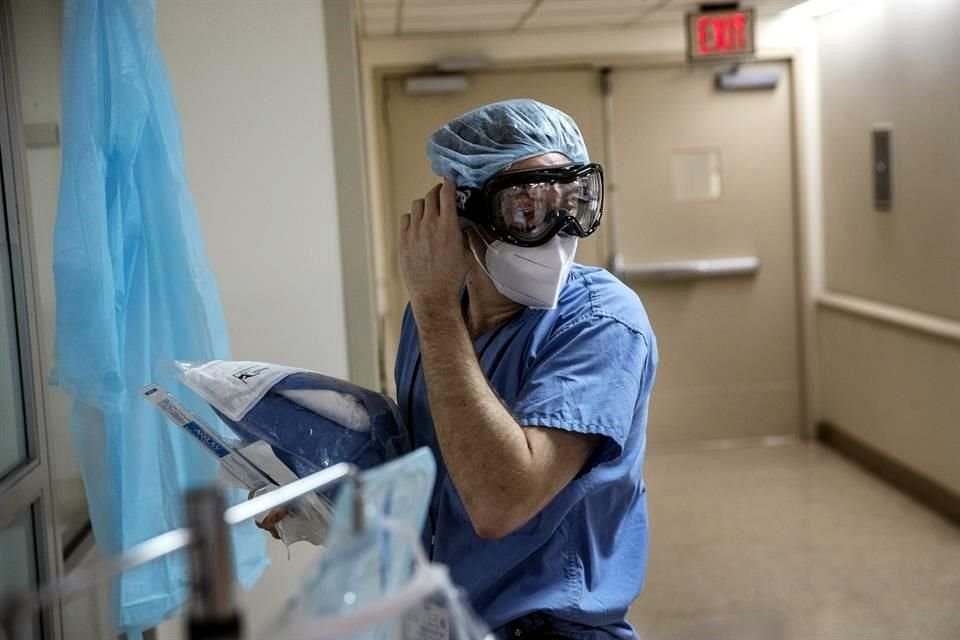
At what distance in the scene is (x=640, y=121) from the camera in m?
5.38

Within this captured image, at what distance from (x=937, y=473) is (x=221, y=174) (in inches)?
128

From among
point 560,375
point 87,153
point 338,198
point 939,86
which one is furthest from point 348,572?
point 939,86

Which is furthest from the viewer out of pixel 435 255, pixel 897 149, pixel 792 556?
pixel 897 149

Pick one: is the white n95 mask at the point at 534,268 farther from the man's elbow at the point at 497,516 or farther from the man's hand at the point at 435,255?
the man's elbow at the point at 497,516

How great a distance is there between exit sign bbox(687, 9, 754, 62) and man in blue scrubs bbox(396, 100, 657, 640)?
11.5 feet

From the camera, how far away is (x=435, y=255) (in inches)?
48.4

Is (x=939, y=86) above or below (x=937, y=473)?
above

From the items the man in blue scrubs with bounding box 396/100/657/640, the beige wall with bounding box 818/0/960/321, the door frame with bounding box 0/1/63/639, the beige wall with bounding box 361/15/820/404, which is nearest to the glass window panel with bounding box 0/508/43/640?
the door frame with bounding box 0/1/63/639

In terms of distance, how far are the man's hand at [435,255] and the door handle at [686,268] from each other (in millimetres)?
4219

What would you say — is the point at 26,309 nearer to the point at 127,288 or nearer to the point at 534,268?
the point at 127,288

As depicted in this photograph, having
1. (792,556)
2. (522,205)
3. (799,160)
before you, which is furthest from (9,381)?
(799,160)

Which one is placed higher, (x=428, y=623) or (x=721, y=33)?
(x=721, y=33)

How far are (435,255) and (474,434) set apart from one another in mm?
226

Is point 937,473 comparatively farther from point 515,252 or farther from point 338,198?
point 515,252
